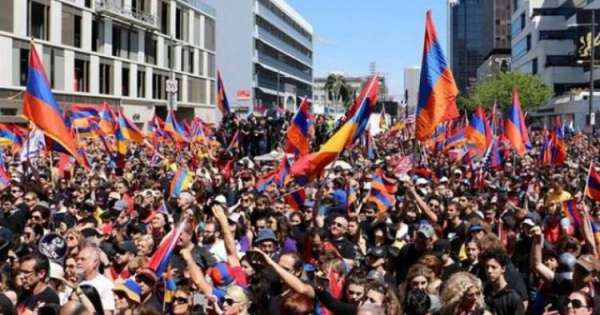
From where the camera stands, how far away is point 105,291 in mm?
5664

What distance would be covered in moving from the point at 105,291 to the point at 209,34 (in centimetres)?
5896

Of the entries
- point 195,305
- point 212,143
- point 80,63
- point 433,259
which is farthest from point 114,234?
point 80,63

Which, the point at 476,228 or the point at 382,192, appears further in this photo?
the point at 382,192

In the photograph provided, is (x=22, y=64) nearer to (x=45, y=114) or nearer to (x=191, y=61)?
(x=191, y=61)

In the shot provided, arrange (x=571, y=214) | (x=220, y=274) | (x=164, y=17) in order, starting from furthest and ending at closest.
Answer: (x=164, y=17)
(x=571, y=214)
(x=220, y=274)

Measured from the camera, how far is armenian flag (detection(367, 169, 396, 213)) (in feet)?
37.3

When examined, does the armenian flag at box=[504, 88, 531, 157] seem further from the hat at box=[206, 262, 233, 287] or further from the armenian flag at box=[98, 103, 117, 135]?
the hat at box=[206, 262, 233, 287]

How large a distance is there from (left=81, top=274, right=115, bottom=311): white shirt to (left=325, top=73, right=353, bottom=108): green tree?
11791 centimetres

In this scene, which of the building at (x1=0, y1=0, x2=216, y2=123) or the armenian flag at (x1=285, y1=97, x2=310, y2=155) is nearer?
the armenian flag at (x1=285, y1=97, x2=310, y2=155)

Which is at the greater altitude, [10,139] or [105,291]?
[10,139]

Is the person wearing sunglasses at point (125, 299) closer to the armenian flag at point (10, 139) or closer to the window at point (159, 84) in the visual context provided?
the armenian flag at point (10, 139)

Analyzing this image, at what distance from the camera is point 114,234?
8.72 m

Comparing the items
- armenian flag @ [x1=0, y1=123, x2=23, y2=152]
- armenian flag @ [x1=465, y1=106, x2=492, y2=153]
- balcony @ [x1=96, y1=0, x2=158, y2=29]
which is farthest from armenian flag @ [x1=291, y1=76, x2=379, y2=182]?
balcony @ [x1=96, y1=0, x2=158, y2=29]

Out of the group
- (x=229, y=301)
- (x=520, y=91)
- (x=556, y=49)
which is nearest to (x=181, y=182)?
(x=229, y=301)
